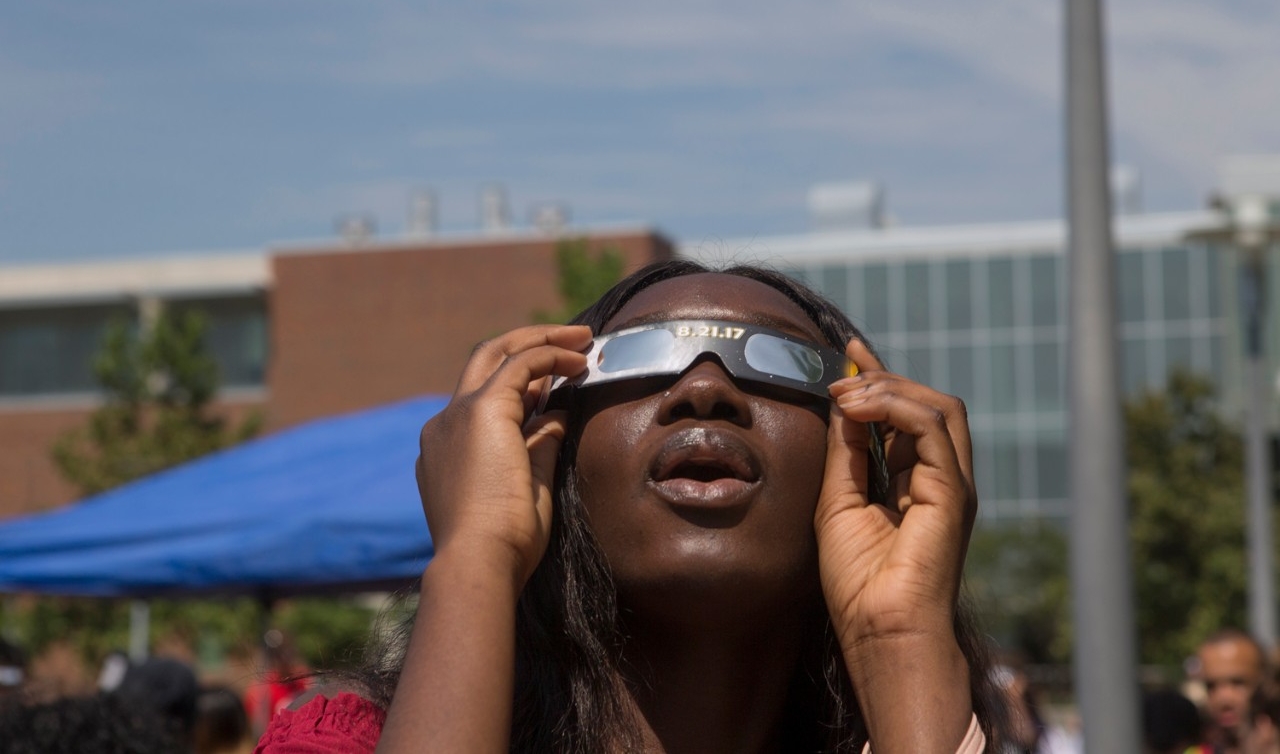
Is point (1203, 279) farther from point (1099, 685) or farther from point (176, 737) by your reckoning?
point (176, 737)

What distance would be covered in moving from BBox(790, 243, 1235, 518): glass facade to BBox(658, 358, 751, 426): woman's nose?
41218 millimetres

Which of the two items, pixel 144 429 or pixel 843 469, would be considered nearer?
pixel 843 469

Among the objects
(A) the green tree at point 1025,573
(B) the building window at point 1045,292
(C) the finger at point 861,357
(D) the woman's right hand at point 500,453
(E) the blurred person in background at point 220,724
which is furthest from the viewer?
(B) the building window at point 1045,292

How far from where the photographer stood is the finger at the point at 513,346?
2029 mm

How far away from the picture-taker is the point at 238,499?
22.5 ft

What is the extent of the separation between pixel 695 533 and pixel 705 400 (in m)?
0.16

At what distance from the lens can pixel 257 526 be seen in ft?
21.6

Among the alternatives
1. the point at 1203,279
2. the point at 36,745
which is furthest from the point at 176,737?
the point at 1203,279

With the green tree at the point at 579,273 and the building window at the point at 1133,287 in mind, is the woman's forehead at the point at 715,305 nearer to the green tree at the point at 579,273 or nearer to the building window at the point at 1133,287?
the green tree at the point at 579,273

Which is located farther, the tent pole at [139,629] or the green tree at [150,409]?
the green tree at [150,409]

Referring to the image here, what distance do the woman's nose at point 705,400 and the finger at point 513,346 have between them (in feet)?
0.46

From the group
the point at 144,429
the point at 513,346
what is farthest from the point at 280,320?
the point at 513,346

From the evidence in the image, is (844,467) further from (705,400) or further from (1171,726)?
(1171,726)

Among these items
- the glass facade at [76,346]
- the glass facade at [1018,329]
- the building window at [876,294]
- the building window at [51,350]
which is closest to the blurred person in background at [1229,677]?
the glass facade at [1018,329]
